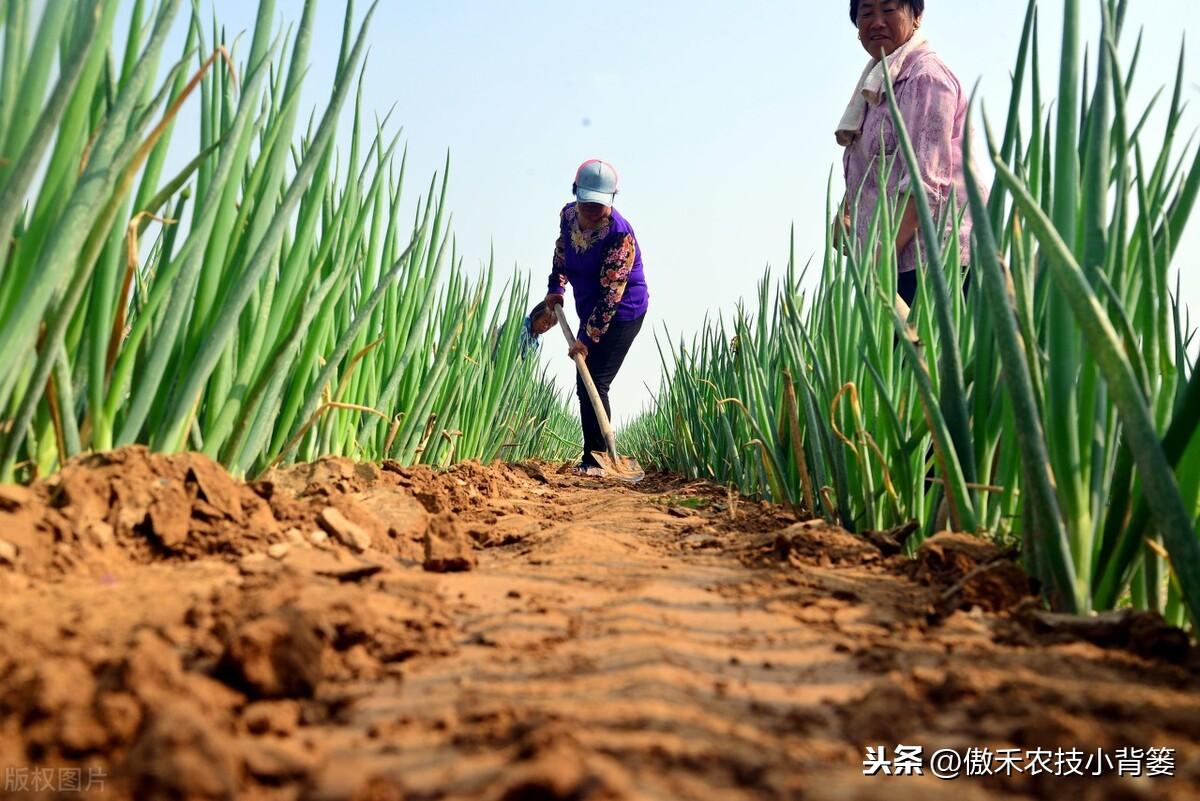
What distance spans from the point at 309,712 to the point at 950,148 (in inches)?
79.2

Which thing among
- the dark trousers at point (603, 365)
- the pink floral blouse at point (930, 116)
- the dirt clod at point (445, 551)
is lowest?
Result: the dirt clod at point (445, 551)

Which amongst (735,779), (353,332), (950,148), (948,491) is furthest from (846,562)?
(950,148)

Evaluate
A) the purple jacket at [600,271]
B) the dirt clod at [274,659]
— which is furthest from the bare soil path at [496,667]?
the purple jacket at [600,271]

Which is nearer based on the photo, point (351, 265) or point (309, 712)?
point (309, 712)

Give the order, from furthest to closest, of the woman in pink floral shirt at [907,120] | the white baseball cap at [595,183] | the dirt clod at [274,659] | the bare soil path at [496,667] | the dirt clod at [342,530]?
the white baseball cap at [595,183] → the woman in pink floral shirt at [907,120] → the dirt clod at [342,530] → the dirt clod at [274,659] → the bare soil path at [496,667]

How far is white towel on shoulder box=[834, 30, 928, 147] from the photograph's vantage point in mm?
2154

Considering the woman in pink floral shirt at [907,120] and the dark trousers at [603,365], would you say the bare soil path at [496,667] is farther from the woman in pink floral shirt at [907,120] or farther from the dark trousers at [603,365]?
the dark trousers at [603,365]

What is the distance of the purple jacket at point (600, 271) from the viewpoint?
411 cm

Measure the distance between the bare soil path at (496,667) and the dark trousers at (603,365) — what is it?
3.32 metres

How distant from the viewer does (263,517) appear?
3.33 ft

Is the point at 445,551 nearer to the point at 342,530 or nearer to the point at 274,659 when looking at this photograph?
the point at 342,530

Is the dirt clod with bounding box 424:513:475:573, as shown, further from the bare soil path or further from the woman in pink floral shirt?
the woman in pink floral shirt

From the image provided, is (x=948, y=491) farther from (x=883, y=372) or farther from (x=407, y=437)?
(x=407, y=437)

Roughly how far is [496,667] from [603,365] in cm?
380
